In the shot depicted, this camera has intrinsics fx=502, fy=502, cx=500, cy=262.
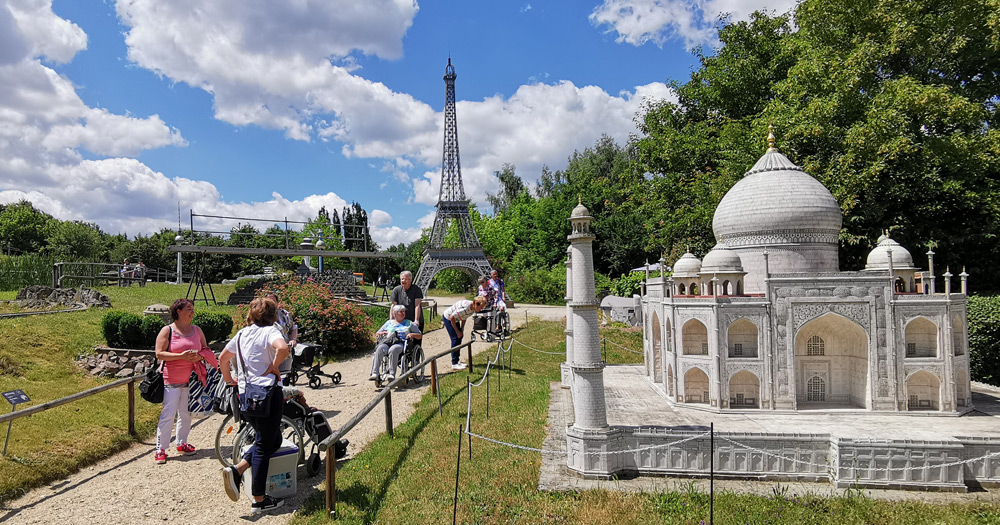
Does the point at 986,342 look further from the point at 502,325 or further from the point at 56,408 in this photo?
the point at 56,408

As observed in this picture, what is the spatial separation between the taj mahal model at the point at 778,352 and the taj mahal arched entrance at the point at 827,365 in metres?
0.03

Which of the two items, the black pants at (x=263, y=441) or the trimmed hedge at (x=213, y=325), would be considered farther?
the trimmed hedge at (x=213, y=325)

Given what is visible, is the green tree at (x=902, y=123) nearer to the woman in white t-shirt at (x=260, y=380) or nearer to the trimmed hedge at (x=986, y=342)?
the trimmed hedge at (x=986, y=342)

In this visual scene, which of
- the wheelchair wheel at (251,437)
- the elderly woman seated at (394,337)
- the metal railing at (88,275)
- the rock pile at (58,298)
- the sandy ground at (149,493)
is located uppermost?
the metal railing at (88,275)

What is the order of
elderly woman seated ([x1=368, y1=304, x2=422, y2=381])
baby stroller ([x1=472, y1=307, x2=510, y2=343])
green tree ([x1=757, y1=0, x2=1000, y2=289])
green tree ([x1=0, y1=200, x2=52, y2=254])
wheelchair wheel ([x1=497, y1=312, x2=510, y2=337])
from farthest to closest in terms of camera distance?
green tree ([x1=0, y1=200, x2=52, y2=254]) → wheelchair wheel ([x1=497, y1=312, x2=510, y2=337]) → baby stroller ([x1=472, y1=307, x2=510, y2=343]) → green tree ([x1=757, y1=0, x2=1000, y2=289]) → elderly woman seated ([x1=368, y1=304, x2=422, y2=381])

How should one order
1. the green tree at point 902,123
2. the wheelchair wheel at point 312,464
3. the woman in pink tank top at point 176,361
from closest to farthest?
the wheelchair wheel at point 312,464 → the woman in pink tank top at point 176,361 → the green tree at point 902,123

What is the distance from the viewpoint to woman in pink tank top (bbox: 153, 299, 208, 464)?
7.40 meters

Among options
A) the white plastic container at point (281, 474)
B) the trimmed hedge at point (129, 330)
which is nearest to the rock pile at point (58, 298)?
the trimmed hedge at point (129, 330)

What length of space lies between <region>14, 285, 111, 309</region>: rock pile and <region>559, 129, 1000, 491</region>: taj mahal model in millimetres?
17113

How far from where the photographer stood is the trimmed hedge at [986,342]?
15.4 m

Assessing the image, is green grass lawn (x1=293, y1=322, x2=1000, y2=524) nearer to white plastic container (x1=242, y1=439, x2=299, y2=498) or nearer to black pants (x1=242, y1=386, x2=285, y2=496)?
white plastic container (x1=242, y1=439, x2=299, y2=498)

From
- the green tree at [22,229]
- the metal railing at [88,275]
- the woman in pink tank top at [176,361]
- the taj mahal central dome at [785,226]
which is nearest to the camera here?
the woman in pink tank top at [176,361]

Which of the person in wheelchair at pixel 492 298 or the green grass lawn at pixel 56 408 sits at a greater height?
the person in wheelchair at pixel 492 298

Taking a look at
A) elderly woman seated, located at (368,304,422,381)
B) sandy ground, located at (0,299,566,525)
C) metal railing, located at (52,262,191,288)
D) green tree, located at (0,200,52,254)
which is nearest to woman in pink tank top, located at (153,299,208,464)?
sandy ground, located at (0,299,566,525)
